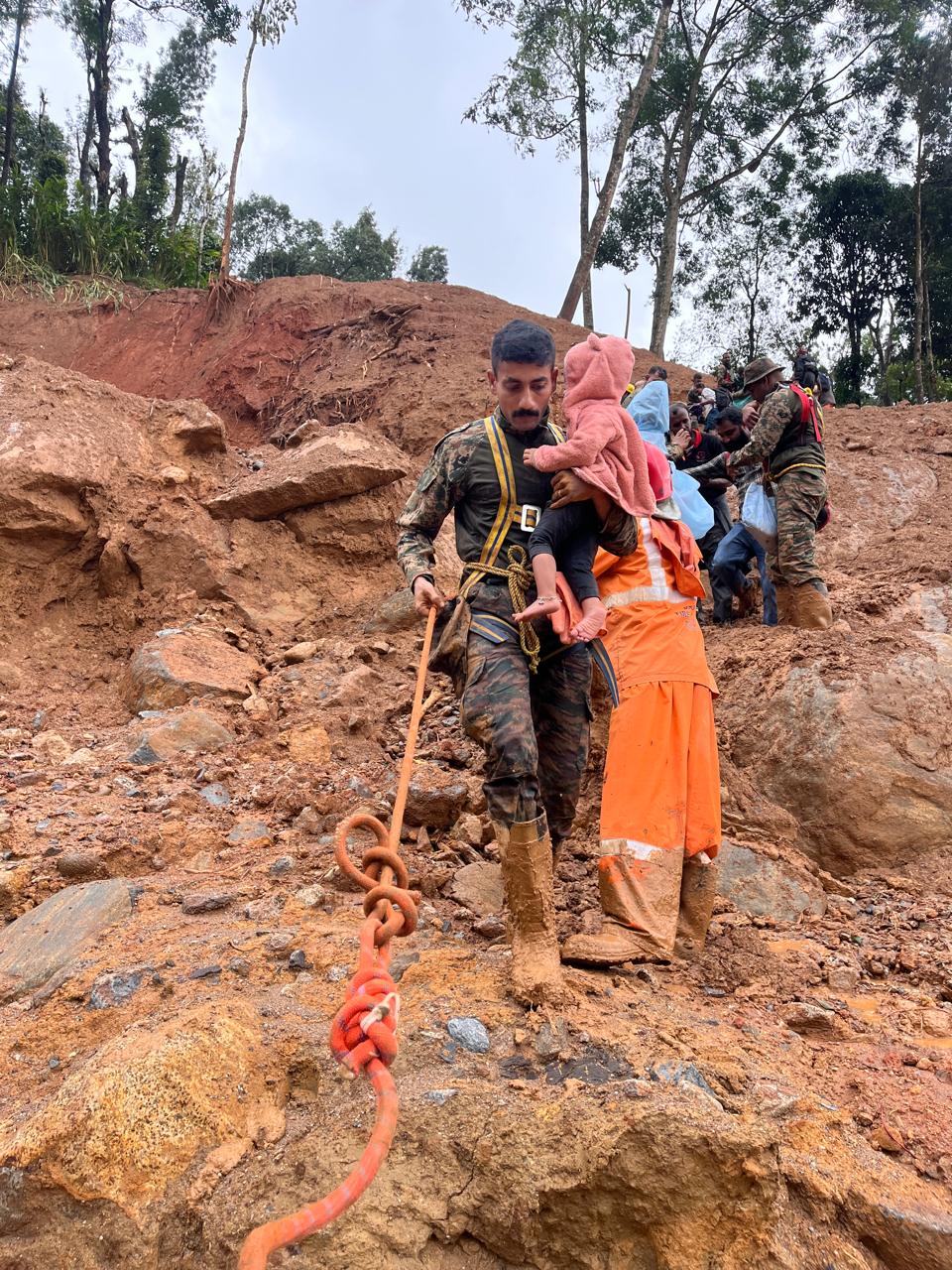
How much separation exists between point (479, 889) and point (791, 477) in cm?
336

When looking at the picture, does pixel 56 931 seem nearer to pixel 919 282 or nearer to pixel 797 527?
pixel 797 527

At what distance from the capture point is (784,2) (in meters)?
17.7

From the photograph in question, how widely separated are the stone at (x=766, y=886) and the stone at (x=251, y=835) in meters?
1.79

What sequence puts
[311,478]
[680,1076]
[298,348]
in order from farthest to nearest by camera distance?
[298,348]
[311,478]
[680,1076]

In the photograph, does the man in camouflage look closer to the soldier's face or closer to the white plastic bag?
the soldier's face

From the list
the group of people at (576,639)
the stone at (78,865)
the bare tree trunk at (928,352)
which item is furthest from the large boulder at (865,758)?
the bare tree trunk at (928,352)

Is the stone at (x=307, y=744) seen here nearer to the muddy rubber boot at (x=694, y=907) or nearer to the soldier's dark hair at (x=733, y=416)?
the muddy rubber boot at (x=694, y=907)

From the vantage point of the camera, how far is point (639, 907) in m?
2.77

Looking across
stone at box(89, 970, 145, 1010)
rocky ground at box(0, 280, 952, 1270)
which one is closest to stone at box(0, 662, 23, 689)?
rocky ground at box(0, 280, 952, 1270)

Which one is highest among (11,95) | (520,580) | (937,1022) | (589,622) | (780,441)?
(11,95)

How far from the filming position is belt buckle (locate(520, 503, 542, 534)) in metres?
3.00

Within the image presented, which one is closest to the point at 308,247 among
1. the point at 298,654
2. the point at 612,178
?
the point at 612,178

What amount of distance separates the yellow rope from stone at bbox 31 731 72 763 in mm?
2707

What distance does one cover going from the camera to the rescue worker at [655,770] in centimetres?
277
